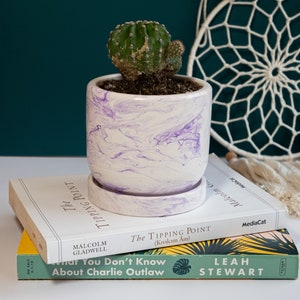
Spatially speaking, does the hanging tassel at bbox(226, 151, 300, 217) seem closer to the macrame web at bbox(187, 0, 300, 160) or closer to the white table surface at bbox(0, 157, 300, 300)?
the macrame web at bbox(187, 0, 300, 160)

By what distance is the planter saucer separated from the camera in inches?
33.9

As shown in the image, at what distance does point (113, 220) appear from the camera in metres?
0.85

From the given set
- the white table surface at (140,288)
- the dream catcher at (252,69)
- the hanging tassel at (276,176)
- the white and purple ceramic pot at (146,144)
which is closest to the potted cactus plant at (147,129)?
the white and purple ceramic pot at (146,144)

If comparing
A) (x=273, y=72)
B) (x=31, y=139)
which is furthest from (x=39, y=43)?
(x=273, y=72)

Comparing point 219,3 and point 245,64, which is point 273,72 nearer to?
point 245,64

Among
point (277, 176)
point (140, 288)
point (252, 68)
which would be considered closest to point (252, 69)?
point (252, 68)

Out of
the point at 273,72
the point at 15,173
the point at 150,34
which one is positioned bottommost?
the point at 15,173

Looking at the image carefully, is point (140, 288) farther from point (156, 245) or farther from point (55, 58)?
point (55, 58)

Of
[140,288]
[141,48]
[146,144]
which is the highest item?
[141,48]

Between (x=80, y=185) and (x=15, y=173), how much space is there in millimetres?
257

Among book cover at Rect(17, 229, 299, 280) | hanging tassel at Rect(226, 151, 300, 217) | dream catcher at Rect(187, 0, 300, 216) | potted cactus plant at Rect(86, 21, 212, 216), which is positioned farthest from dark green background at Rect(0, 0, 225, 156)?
book cover at Rect(17, 229, 299, 280)

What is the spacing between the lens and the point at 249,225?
873 millimetres

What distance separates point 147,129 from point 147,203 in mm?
102

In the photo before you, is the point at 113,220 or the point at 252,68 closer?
the point at 113,220
